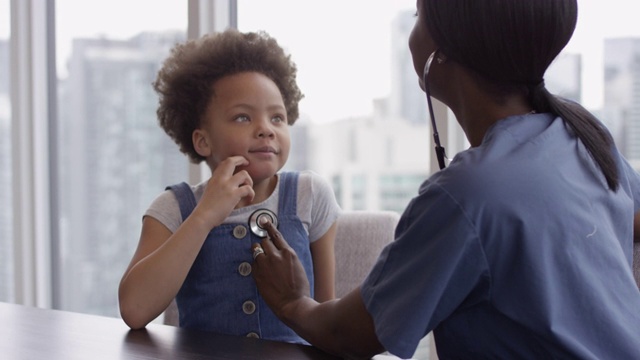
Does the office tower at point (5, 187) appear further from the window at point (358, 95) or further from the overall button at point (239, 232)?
the overall button at point (239, 232)

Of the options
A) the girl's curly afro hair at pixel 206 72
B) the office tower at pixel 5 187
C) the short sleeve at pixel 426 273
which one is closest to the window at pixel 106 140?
the office tower at pixel 5 187

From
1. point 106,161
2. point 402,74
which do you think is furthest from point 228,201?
point 106,161

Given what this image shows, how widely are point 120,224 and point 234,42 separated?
72.2 inches

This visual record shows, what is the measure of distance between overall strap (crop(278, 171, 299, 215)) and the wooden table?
1.30ft

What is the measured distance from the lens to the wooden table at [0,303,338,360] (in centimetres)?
113

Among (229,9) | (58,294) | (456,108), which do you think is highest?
(229,9)

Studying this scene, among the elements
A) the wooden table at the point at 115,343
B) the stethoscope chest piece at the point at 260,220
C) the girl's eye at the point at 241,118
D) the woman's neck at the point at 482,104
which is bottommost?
the wooden table at the point at 115,343

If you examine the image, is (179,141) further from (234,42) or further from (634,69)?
(634,69)

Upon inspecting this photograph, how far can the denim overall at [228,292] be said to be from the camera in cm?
154

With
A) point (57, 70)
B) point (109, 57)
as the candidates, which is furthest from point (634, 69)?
point (57, 70)

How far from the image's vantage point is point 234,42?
1712mm

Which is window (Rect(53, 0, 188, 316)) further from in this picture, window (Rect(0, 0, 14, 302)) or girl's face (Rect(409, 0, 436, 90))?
girl's face (Rect(409, 0, 436, 90))

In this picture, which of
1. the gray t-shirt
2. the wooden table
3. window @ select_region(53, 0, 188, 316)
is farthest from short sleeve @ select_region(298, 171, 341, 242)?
window @ select_region(53, 0, 188, 316)

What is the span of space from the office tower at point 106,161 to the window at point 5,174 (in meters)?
0.25
